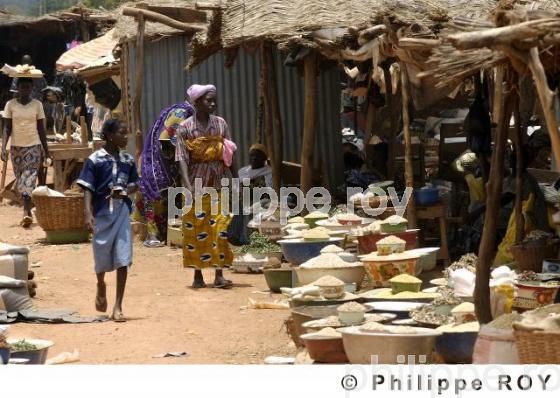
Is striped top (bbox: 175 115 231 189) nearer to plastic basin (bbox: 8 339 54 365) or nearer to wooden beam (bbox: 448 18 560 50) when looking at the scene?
plastic basin (bbox: 8 339 54 365)

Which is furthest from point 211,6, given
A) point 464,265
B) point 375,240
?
point 464,265

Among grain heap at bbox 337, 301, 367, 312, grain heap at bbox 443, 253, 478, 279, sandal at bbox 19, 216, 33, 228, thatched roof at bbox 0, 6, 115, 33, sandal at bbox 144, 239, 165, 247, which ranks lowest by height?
sandal at bbox 144, 239, 165, 247

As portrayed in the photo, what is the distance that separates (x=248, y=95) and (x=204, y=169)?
4.77 meters

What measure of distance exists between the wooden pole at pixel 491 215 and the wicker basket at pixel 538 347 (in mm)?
1019

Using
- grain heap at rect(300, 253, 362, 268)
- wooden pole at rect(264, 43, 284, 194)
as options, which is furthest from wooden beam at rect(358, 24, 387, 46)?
wooden pole at rect(264, 43, 284, 194)

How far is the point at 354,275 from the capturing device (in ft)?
31.6

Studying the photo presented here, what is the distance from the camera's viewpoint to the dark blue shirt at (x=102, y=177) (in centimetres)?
971

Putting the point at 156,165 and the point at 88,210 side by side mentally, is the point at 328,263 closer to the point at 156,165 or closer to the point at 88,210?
the point at 88,210

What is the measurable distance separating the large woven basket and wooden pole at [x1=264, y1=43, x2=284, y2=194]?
235 cm

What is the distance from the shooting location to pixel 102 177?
9.78 meters

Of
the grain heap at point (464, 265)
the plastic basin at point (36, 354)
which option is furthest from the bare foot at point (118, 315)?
the grain heap at point (464, 265)

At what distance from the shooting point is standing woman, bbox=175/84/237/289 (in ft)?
37.0

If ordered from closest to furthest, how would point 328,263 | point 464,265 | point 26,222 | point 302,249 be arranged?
point 464,265 < point 328,263 < point 302,249 < point 26,222

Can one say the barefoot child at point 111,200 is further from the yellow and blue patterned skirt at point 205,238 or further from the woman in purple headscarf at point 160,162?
the woman in purple headscarf at point 160,162
